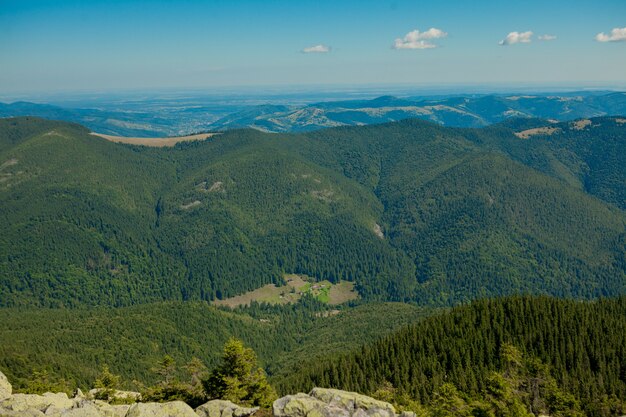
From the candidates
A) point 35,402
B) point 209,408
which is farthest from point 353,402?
point 35,402

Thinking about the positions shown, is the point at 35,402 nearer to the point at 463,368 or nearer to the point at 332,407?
the point at 332,407

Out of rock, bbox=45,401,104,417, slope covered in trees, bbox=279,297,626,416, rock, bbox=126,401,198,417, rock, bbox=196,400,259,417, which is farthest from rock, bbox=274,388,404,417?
slope covered in trees, bbox=279,297,626,416

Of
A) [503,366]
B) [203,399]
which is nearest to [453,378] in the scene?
[503,366]

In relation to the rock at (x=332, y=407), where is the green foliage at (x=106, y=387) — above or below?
below

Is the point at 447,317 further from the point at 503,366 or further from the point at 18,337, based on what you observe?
the point at 18,337

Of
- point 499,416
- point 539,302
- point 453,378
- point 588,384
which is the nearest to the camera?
point 499,416

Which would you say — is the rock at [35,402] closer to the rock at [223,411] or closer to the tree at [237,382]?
the rock at [223,411]

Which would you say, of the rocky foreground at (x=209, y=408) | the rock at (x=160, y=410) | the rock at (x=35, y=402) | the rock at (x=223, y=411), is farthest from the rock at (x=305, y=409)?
the rock at (x=35, y=402)

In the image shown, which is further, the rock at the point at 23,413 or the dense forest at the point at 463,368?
the dense forest at the point at 463,368
